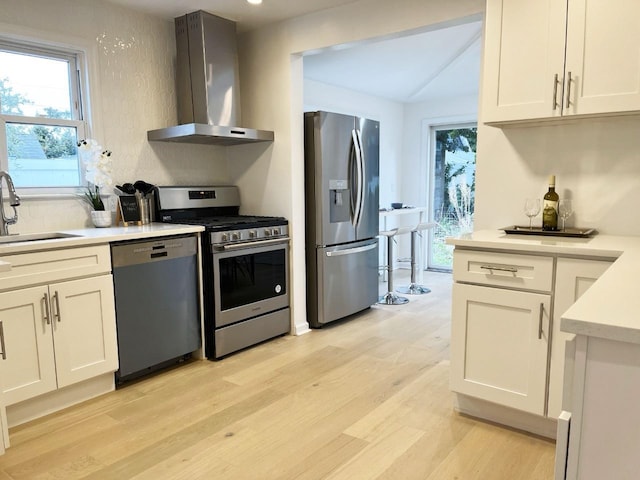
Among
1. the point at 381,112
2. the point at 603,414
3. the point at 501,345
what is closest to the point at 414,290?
the point at 381,112

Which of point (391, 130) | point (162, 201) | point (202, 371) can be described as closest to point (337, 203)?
point (162, 201)

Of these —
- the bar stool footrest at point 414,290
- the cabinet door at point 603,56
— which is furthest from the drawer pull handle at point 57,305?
the bar stool footrest at point 414,290

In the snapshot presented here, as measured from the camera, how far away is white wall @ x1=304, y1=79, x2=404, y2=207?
4.76 meters

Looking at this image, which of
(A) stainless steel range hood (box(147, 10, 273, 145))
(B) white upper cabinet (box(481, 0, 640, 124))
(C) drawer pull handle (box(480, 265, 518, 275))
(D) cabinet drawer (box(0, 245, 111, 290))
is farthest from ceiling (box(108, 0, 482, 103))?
(C) drawer pull handle (box(480, 265, 518, 275))

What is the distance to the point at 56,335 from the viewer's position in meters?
2.33

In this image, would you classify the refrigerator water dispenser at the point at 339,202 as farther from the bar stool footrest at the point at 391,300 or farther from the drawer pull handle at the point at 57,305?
the drawer pull handle at the point at 57,305

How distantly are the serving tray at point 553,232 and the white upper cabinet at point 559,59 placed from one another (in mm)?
552

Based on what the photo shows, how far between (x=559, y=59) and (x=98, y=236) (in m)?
2.46

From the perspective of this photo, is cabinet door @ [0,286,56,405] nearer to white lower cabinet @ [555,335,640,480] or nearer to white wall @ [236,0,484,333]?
white wall @ [236,0,484,333]

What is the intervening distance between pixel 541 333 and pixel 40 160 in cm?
297

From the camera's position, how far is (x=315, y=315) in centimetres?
374

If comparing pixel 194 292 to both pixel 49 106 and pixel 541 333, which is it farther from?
pixel 541 333

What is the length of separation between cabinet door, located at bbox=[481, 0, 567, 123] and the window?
2521 millimetres

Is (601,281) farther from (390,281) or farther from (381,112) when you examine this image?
(381,112)
